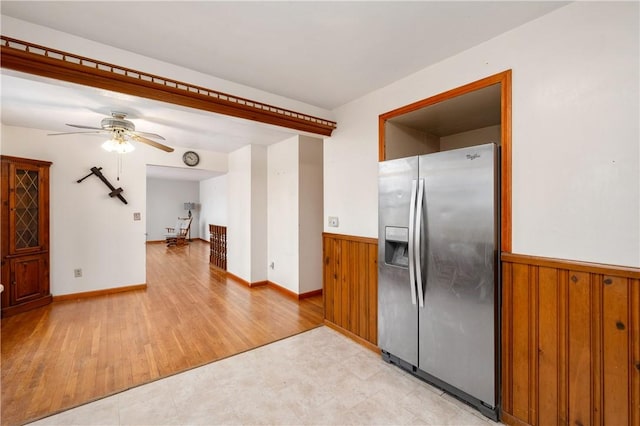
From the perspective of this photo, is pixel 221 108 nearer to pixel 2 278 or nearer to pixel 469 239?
pixel 469 239

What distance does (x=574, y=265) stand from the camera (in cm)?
151

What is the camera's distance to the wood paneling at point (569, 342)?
1.37m

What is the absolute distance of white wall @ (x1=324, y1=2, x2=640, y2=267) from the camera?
4.53 feet

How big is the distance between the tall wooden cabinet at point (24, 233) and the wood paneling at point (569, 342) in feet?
18.3

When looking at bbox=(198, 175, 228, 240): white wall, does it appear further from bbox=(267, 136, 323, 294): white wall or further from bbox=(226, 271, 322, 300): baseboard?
bbox=(267, 136, 323, 294): white wall

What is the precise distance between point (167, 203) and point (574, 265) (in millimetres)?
11937

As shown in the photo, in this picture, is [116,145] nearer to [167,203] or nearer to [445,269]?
[445,269]

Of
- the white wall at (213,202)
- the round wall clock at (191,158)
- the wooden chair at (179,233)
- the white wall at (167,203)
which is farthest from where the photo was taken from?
the white wall at (167,203)

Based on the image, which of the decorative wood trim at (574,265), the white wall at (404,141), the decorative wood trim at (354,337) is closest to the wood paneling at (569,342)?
the decorative wood trim at (574,265)

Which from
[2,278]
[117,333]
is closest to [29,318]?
[2,278]

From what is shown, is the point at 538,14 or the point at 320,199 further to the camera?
the point at 320,199

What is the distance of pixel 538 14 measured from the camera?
1630mm

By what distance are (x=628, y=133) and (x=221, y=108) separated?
2764 mm

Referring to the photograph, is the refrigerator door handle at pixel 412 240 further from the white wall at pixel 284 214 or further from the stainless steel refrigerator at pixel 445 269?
the white wall at pixel 284 214
